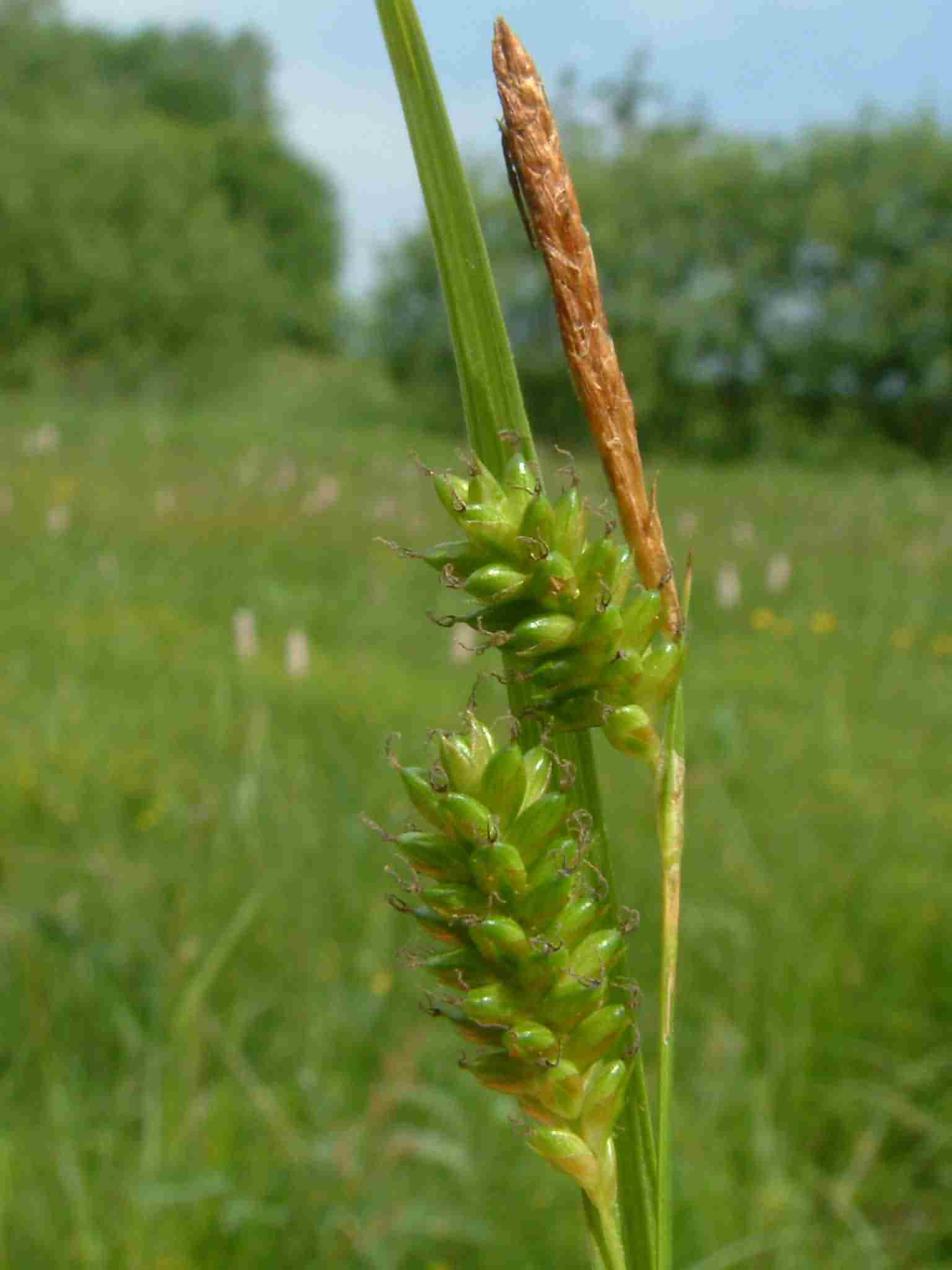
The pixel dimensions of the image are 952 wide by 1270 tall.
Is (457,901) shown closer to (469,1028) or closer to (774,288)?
(469,1028)

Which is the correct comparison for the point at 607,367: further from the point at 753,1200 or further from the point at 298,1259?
the point at 753,1200

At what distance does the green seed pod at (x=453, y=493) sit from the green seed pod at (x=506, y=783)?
0.19 feet

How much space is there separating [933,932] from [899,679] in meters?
2.33

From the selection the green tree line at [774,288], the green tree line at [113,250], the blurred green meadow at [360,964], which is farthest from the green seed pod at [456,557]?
the green tree line at [113,250]

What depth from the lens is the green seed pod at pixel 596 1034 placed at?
0.32 m

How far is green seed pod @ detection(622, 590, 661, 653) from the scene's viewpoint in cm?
34

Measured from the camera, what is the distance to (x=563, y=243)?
30 centimetres

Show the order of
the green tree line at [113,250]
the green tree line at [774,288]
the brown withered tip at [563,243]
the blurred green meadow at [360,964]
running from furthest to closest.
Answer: the green tree line at [113,250] → the green tree line at [774,288] → the blurred green meadow at [360,964] → the brown withered tip at [563,243]

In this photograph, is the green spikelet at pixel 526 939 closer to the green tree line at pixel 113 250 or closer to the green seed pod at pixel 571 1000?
the green seed pod at pixel 571 1000

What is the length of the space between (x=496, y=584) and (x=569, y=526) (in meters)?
0.03

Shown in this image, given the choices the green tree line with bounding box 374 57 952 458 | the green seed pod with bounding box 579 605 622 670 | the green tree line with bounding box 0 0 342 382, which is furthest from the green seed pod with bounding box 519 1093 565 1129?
the green tree line with bounding box 0 0 342 382

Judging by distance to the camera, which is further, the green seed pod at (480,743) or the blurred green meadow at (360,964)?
the blurred green meadow at (360,964)

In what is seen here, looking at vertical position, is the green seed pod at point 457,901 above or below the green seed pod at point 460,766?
below

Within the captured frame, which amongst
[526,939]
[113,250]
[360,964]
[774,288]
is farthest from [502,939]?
[113,250]
